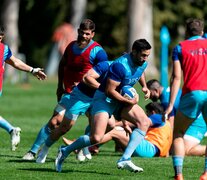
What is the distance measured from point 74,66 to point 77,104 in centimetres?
71

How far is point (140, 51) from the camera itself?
12.5 m

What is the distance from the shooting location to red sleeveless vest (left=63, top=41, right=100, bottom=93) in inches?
552

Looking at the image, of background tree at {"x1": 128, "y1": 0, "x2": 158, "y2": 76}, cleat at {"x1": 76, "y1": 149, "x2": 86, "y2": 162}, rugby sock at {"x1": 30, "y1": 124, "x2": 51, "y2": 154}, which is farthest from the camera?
background tree at {"x1": 128, "y1": 0, "x2": 158, "y2": 76}

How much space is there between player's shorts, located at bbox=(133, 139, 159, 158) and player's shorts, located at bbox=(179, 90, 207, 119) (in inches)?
147

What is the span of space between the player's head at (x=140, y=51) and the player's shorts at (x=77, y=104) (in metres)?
1.38

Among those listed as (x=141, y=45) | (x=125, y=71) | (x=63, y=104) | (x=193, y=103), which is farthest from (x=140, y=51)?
(x=63, y=104)

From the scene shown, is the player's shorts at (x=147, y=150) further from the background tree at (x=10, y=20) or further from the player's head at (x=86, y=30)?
the background tree at (x=10, y=20)

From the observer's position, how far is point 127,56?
12656 mm

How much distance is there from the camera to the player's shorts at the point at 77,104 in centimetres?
1366

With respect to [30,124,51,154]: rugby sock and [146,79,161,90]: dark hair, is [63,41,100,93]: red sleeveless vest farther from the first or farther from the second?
[146,79,161,90]: dark hair

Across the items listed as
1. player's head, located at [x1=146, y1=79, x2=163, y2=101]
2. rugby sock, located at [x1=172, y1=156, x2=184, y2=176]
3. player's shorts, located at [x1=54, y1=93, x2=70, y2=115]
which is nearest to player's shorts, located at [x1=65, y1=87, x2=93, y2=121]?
player's shorts, located at [x1=54, y1=93, x2=70, y2=115]

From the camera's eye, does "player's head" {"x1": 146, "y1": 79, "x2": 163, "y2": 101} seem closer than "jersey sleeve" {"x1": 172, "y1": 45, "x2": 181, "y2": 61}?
No

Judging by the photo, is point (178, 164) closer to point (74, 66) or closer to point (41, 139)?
point (74, 66)

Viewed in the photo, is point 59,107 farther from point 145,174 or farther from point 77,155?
point 145,174
